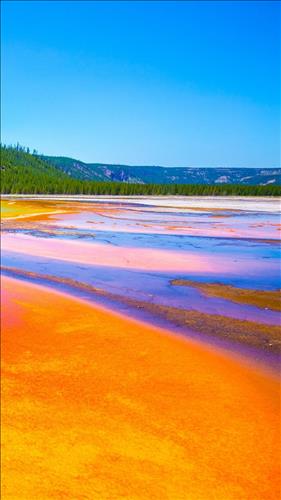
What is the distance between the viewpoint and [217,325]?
10.9 feet

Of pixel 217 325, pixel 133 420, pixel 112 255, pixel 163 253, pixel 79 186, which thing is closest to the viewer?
pixel 133 420

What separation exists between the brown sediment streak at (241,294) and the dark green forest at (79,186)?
61cm

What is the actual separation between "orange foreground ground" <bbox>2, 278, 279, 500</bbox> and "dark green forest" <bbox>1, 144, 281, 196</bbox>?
1023mm

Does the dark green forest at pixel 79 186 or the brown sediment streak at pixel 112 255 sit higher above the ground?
the dark green forest at pixel 79 186

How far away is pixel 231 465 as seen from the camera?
6.01ft

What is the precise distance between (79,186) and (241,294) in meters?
38.0

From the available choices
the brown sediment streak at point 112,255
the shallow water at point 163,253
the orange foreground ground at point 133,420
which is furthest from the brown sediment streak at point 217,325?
the brown sediment streak at point 112,255

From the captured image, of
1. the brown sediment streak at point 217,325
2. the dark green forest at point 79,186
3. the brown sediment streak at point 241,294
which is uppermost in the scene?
the dark green forest at point 79,186

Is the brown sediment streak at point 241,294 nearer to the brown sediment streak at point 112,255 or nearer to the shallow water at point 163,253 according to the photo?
the shallow water at point 163,253

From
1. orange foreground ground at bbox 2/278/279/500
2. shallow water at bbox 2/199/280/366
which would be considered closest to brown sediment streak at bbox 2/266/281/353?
shallow water at bbox 2/199/280/366

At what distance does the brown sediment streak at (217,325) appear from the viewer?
272 cm

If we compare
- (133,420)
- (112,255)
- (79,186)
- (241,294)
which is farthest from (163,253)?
(79,186)

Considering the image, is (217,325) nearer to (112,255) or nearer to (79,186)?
(112,255)

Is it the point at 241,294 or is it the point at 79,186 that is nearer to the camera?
the point at 241,294
